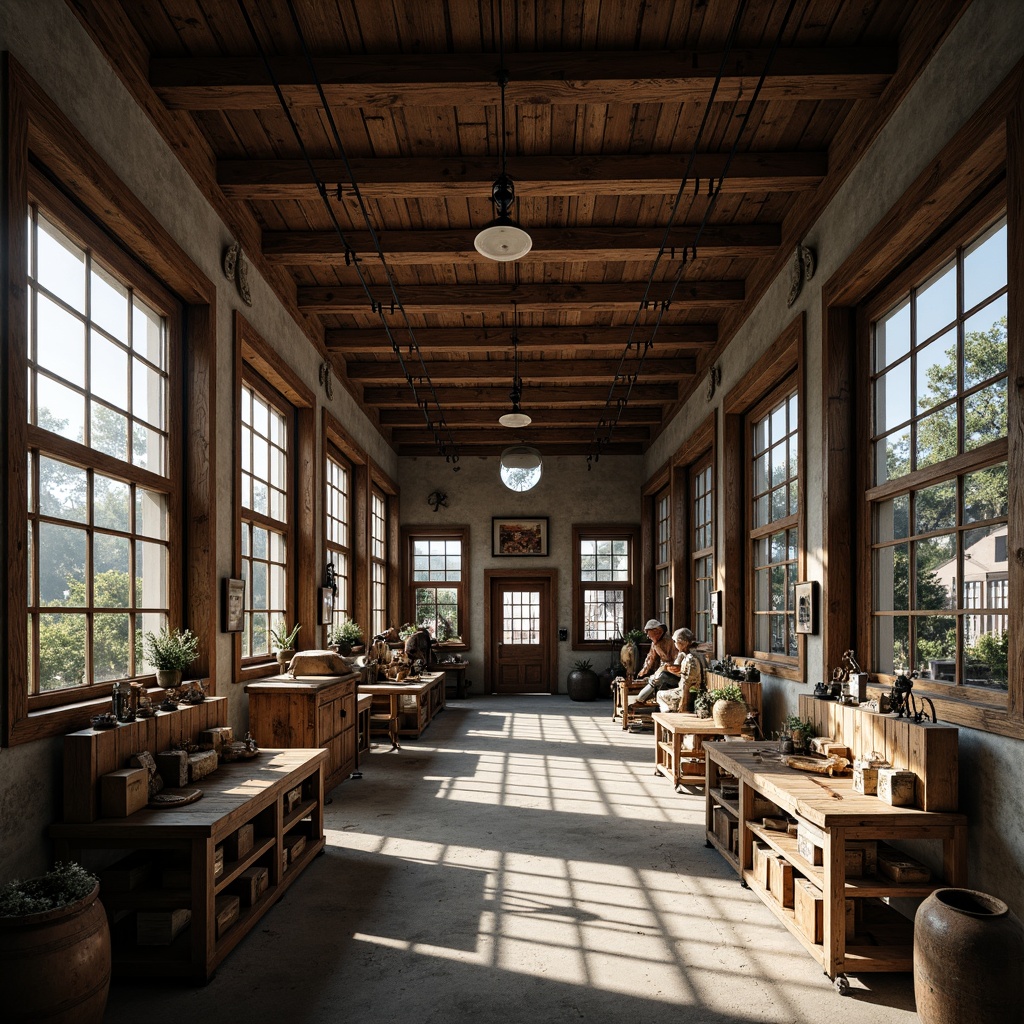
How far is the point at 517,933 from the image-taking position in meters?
3.86

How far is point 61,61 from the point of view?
11.9 ft

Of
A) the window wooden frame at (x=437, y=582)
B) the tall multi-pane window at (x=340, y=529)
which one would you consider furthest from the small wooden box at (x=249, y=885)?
the window wooden frame at (x=437, y=582)

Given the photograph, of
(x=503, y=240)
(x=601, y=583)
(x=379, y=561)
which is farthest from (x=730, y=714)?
(x=601, y=583)

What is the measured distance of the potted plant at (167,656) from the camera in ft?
15.1

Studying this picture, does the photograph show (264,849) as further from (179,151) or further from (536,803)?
(179,151)

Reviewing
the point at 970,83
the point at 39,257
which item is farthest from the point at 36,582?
the point at 970,83

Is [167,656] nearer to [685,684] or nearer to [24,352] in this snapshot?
[24,352]

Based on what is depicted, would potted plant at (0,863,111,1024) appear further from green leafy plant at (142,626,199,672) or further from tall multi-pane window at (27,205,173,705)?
green leafy plant at (142,626,199,672)

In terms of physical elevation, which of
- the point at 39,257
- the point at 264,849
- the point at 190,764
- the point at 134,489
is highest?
the point at 39,257

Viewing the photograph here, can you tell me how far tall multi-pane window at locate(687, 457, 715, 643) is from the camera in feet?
32.4

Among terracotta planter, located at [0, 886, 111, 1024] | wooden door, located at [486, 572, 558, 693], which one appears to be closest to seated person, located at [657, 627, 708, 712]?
terracotta planter, located at [0, 886, 111, 1024]

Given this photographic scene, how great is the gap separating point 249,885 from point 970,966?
9.92 feet

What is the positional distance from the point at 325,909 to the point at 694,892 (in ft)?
6.31

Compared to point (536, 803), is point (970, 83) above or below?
above
